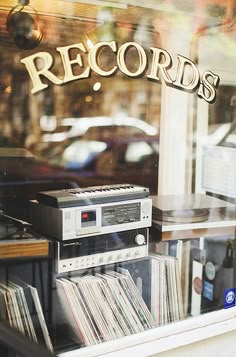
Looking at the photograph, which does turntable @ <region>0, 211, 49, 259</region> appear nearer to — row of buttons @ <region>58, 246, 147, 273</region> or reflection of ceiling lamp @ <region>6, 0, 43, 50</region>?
row of buttons @ <region>58, 246, 147, 273</region>

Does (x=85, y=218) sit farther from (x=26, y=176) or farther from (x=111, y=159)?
(x=111, y=159)

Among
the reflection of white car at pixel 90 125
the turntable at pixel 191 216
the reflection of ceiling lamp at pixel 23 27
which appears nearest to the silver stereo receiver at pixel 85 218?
the turntable at pixel 191 216

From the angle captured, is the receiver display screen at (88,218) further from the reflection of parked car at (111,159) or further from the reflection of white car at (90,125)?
the reflection of white car at (90,125)

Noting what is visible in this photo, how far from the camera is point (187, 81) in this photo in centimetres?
205

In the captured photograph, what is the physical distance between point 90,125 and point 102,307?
2.46 ft

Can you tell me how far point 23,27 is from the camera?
1.69 metres

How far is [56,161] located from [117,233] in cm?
38

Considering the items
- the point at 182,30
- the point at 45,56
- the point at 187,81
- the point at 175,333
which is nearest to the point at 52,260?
the point at 175,333

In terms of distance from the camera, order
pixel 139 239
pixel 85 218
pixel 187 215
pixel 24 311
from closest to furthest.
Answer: pixel 24 311 < pixel 85 218 < pixel 139 239 < pixel 187 215

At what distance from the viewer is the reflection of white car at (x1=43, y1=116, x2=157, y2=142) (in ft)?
6.45

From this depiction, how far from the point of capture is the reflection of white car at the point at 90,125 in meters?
1.97

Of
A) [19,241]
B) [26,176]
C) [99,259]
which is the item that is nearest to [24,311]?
[19,241]

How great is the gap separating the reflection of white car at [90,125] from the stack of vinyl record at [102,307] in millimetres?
568

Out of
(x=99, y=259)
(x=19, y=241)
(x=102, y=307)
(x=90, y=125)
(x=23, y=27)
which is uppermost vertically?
(x=23, y=27)
